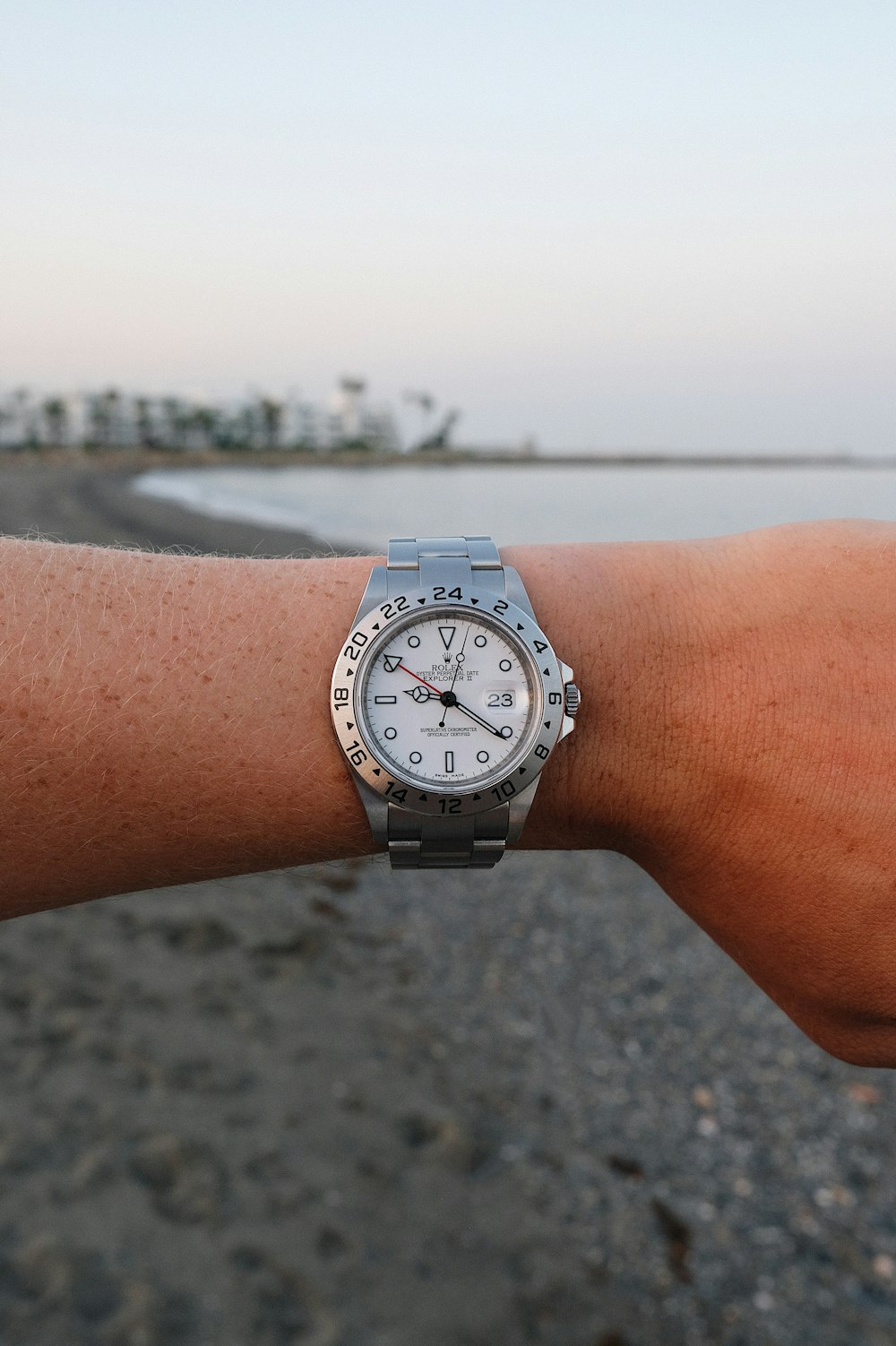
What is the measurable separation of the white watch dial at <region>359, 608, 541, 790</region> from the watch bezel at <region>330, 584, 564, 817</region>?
0.01 meters

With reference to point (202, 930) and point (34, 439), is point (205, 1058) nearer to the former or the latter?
point (202, 930)

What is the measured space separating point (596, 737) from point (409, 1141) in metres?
2.81

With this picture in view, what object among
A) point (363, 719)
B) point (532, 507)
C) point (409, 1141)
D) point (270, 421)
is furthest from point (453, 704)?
point (270, 421)

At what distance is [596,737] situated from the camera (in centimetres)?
168

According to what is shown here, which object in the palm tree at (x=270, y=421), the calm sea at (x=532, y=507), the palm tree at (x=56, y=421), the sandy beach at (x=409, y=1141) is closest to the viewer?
the sandy beach at (x=409, y=1141)

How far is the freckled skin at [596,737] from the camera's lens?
1.41 meters

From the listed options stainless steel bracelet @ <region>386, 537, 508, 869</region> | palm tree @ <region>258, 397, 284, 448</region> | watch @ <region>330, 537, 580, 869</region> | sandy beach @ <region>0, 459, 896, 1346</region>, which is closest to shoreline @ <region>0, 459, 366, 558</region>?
sandy beach @ <region>0, 459, 896, 1346</region>

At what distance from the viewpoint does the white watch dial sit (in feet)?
5.30

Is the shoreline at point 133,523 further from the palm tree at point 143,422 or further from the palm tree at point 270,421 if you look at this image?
the palm tree at point 143,422

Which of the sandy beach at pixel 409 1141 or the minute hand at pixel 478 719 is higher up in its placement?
the minute hand at pixel 478 719

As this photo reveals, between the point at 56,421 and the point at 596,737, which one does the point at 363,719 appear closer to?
the point at 596,737

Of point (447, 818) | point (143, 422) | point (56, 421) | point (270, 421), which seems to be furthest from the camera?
point (143, 422)

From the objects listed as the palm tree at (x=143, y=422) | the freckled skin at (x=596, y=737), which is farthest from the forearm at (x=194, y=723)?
the palm tree at (x=143, y=422)

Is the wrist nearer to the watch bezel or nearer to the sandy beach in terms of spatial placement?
the watch bezel
